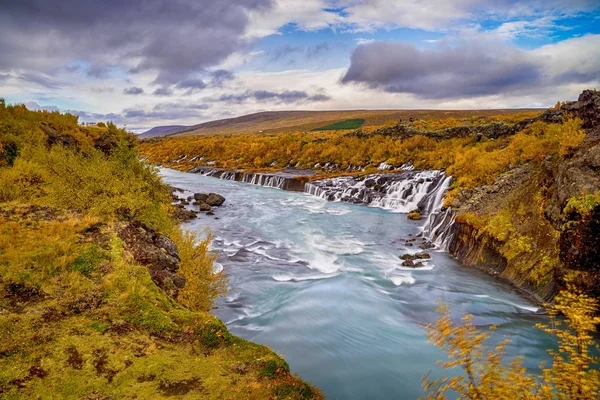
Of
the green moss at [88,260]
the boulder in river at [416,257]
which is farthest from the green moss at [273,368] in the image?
the boulder in river at [416,257]

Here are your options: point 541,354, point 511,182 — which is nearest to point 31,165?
point 541,354

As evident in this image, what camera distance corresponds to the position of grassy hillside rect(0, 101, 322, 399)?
201 inches

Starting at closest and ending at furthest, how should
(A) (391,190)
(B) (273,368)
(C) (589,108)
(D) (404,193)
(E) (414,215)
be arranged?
(B) (273,368) < (C) (589,108) < (E) (414,215) < (D) (404,193) < (A) (391,190)

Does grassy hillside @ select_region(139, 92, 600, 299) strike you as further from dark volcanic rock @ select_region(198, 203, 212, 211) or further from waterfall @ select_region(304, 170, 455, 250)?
dark volcanic rock @ select_region(198, 203, 212, 211)

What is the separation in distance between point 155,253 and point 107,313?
124 inches

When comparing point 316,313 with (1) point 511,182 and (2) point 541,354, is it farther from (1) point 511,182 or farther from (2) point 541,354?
(1) point 511,182

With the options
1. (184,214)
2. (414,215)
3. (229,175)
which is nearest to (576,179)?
(414,215)

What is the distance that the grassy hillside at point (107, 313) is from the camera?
16.8 feet

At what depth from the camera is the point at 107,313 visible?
258 inches

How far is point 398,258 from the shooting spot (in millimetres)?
18281

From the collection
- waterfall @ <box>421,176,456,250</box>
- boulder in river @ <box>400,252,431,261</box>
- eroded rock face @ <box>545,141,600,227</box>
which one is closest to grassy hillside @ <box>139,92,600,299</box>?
eroded rock face @ <box>545,141,600,227</box>

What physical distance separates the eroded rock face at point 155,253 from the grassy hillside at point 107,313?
35mm

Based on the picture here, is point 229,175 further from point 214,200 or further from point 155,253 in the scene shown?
point 155,253

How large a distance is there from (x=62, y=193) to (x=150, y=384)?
8342 millimetres
